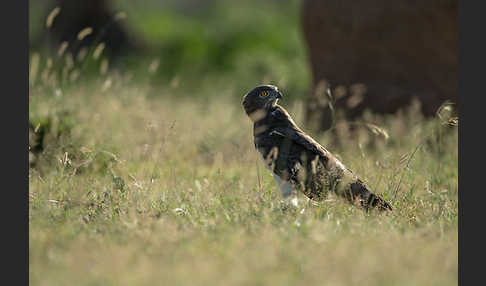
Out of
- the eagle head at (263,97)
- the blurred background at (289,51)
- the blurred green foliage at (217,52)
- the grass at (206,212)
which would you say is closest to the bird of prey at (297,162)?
the eagle head at (263,97)

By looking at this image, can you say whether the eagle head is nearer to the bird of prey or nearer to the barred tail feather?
the bird of prey

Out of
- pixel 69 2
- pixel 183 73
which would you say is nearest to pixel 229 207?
→ pixel 183 73

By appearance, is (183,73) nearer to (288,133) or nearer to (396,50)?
(396,50)

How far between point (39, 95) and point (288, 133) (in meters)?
4.00

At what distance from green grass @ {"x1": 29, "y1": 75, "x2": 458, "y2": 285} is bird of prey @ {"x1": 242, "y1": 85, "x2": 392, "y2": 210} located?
164 mm

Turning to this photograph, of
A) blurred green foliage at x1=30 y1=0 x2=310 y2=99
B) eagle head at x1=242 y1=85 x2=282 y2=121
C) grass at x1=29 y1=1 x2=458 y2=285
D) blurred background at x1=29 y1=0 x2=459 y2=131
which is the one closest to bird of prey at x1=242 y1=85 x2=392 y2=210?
eagle head at x1=242 y1=85 x2=282 y2=121

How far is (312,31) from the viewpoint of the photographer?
1055 centimetres

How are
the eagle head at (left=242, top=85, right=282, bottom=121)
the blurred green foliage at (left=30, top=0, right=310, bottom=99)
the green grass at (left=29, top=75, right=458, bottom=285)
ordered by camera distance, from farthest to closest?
the blurred green foliage at (left=30, top=0, right=310, bottom=99) < the eagle head at (left=242, top=85, right=282, bottom=121) < the green grass at (left=29, top=75, right=458, bottom=285)

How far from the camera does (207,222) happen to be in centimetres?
526

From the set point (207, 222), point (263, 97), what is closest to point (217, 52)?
point (263, 97)

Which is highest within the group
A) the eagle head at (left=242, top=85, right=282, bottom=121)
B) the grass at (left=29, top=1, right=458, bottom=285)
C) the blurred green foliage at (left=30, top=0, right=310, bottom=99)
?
the eagle head at (left=242, top=85, right=282, bottom=121)

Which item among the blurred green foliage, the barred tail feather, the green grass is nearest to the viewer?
the green grass

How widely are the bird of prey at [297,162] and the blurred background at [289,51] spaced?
1465mm

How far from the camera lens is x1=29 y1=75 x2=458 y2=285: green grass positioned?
4.00 m
